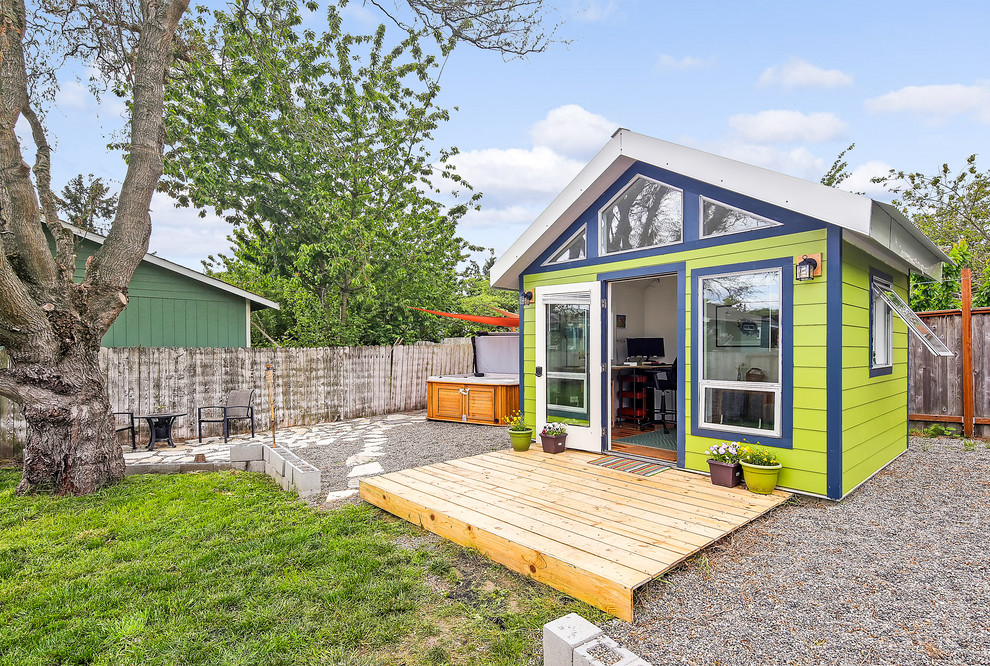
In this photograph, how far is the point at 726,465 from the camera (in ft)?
12.8

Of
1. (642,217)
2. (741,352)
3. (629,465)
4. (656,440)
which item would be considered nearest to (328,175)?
(642,217)

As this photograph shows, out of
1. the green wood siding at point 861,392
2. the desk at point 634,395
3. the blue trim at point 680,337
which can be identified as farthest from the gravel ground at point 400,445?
the green wood siding at point 861,392

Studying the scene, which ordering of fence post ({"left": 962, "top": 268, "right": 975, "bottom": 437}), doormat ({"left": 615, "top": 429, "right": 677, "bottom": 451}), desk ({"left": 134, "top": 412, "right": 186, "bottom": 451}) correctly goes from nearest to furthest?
doormat ({"left": 615, "top": 429, "right": 677, "bottom": 451})
fence post ({"left": 962, "top": 268, "right": 975, "bottom": 437})
desk ({"left": 134, "top": 412, "right": 186, "bottom": 451})

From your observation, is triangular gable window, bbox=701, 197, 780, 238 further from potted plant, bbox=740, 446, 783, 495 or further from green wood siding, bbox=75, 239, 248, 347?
green wood siding, bbox=75, 239, 248, 347

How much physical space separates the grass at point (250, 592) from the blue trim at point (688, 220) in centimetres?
314

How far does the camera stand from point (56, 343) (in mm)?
4207

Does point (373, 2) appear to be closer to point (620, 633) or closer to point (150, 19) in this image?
point (150, 19)

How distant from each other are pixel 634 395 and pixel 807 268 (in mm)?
3426

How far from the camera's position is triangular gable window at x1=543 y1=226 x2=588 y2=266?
520cm

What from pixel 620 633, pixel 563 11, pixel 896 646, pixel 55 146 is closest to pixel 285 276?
pixel 55 146

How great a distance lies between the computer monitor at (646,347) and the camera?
25.0 feet

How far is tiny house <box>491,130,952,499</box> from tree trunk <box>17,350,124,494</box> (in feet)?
13.7

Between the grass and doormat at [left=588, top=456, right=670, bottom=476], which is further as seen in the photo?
doormat at [left=588, top=456, right=670, bottom=476]

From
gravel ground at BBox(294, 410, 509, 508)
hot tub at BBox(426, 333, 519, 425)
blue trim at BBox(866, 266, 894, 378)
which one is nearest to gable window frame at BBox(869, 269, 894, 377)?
blue trim at BBox(866, 266, 894, 378)
